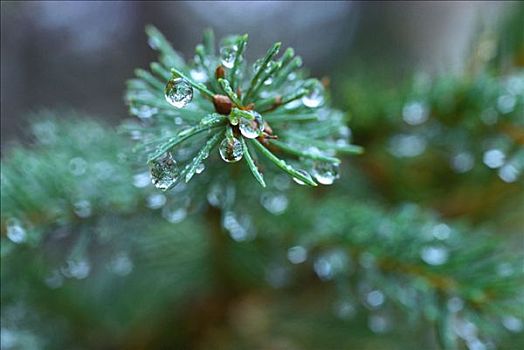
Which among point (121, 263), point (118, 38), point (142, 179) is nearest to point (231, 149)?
point (142, 179)

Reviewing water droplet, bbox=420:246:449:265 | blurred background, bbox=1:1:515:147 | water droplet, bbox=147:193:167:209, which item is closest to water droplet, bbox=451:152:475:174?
water droplet, bbox=420:246:449:265

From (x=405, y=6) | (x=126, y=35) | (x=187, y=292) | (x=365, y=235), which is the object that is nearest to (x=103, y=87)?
(x=126, y=35)

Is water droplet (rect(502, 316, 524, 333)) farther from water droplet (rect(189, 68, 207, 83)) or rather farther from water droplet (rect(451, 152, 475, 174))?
water droplet (rect(189, 68, 207, 83))

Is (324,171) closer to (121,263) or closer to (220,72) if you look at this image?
(220,72)

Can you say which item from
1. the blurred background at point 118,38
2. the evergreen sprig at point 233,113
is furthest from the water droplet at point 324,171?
the blurred background at point 118,38

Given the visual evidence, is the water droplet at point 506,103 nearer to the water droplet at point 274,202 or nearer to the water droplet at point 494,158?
the water droplet at point 494,158

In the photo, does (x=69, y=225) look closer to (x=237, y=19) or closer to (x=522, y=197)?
(x=522, y=197)
